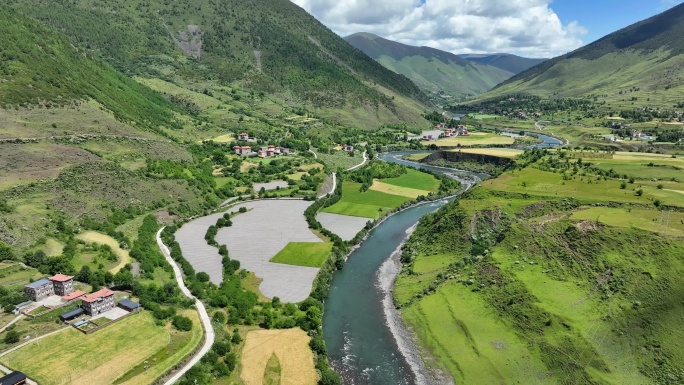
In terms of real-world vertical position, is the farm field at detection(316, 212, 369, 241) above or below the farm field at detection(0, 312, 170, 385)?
below

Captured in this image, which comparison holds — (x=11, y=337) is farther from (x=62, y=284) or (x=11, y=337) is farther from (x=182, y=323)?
(x=182, y=323)

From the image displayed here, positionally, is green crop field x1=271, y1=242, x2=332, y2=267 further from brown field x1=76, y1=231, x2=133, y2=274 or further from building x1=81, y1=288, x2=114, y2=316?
building x1=81, y1=288, x2=114, y2=316

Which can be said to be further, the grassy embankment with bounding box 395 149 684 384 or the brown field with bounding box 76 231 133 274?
the brown field with bounding box 76 231 133 274

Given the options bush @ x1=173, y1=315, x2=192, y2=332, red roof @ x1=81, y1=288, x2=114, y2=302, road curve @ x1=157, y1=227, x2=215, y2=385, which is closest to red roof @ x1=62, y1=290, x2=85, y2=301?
red roof @ x1=81, y1=288, x2=114, y2=302

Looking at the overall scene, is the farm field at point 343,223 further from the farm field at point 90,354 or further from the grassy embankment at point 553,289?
the farm field at point 90,354

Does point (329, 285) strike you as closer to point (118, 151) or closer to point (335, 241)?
point (335, 241)

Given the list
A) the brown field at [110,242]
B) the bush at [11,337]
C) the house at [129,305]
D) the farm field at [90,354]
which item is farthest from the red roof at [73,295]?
the brown field at [110,242]
